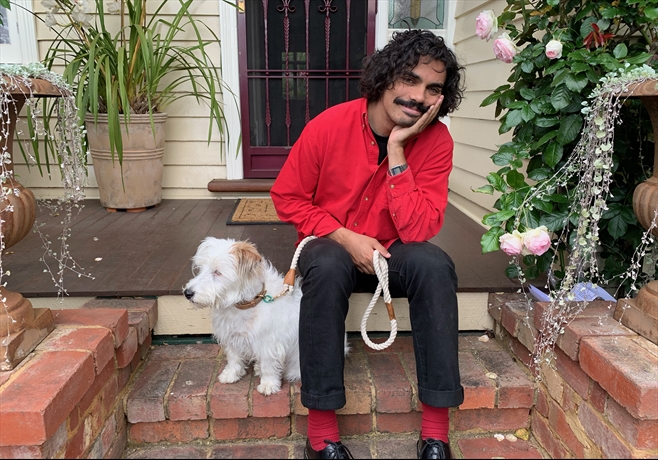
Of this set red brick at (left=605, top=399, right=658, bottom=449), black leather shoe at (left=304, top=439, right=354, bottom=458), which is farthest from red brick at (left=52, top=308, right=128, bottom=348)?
red brick at (left=605, top=399, right=658, bottom=449)

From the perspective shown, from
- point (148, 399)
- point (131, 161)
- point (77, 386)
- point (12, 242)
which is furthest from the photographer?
point (131, 161)

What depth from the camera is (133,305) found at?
190 centimetres

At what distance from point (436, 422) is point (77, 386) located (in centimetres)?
101

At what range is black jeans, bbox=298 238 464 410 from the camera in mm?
1436

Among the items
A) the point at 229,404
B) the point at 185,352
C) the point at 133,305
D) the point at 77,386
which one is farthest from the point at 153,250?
the point at 77,386

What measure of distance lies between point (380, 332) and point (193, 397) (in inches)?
30.7

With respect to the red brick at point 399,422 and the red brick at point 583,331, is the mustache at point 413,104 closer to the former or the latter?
the red brick at point 583,331

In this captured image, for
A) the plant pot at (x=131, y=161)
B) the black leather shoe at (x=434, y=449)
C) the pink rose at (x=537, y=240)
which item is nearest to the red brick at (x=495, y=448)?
the black leather shoe at (x=434, y=449)

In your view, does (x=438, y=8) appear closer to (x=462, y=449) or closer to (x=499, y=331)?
(x=499, y=331)

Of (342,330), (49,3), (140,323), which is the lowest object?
(140,323)

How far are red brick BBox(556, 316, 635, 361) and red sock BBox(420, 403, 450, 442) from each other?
441 mm

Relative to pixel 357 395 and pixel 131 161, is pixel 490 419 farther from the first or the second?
pixel 131 161

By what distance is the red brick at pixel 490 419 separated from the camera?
173 centimetres

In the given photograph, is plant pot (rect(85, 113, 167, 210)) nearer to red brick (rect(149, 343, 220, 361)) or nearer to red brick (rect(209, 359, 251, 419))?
red brick (rect(149, 343, 220, 361))
